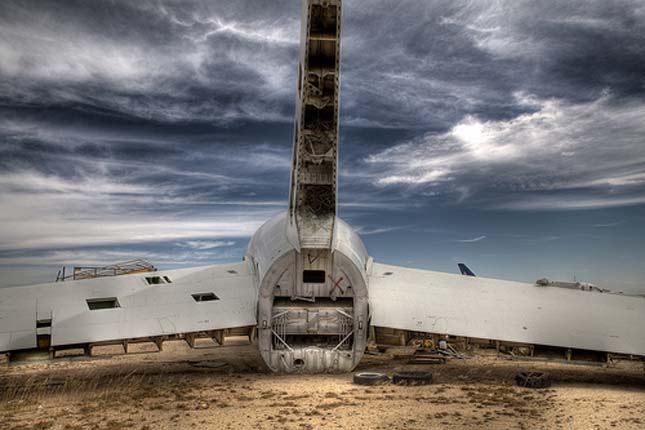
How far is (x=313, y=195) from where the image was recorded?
16250 mm

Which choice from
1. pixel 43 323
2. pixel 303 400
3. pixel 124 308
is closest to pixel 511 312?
pixel 303 400

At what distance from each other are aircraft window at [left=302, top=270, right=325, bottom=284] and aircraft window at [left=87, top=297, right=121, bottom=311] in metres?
5.76

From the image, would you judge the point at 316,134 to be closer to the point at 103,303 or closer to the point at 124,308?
the point at 124,308

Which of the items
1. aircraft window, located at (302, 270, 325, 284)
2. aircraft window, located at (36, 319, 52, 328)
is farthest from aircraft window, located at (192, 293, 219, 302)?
aircraft window, located at (36, 319, 52, 328)

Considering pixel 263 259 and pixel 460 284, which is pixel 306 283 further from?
pixel 460 284

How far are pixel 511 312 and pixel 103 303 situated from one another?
42.7ft

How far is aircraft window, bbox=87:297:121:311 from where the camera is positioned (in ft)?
51.7

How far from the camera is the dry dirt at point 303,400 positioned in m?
10.4

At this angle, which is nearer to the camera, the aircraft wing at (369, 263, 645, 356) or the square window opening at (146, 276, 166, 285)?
the aircraft wing at (369, 263, 645, 356)

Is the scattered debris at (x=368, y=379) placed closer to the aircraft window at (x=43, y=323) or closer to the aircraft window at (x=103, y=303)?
the aircraft window at (x=103, y=303)

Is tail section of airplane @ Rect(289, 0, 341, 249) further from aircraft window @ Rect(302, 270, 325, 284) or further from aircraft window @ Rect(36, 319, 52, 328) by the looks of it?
aircraft window @ Rect(36, 319, 52, 328)

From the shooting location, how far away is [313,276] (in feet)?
52.0

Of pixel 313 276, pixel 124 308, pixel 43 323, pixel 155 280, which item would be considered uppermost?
pixel 313 276

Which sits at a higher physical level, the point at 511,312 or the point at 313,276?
the point at 313,276
